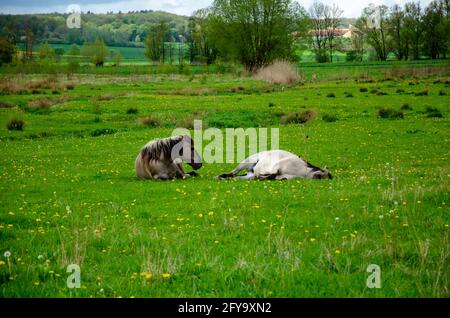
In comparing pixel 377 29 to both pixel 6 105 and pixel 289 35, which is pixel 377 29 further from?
pixel 6 105

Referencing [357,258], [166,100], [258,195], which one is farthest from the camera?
[166,100]

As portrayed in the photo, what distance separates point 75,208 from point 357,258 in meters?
7.25

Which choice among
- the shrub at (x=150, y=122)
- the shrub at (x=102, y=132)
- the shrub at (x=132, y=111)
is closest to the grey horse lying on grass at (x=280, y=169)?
the shrub at (x=102, y=132)

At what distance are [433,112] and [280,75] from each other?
105ft

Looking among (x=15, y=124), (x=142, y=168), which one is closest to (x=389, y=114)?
(x=142, y=168)

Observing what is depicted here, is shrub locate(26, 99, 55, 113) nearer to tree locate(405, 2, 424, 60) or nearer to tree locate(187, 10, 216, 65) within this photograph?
tree locate(187, 10, 216, 65)

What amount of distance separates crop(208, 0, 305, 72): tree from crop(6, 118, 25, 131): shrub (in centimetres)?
6382

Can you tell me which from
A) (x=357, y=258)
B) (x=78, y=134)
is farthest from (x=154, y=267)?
(x=78, y=134)

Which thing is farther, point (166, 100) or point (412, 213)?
point (166, 100)

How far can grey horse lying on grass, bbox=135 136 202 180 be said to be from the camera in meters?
16.9

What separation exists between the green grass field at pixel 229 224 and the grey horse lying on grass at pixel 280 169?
2.35ft

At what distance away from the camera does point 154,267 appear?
7.31m

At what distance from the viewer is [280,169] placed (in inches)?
630
